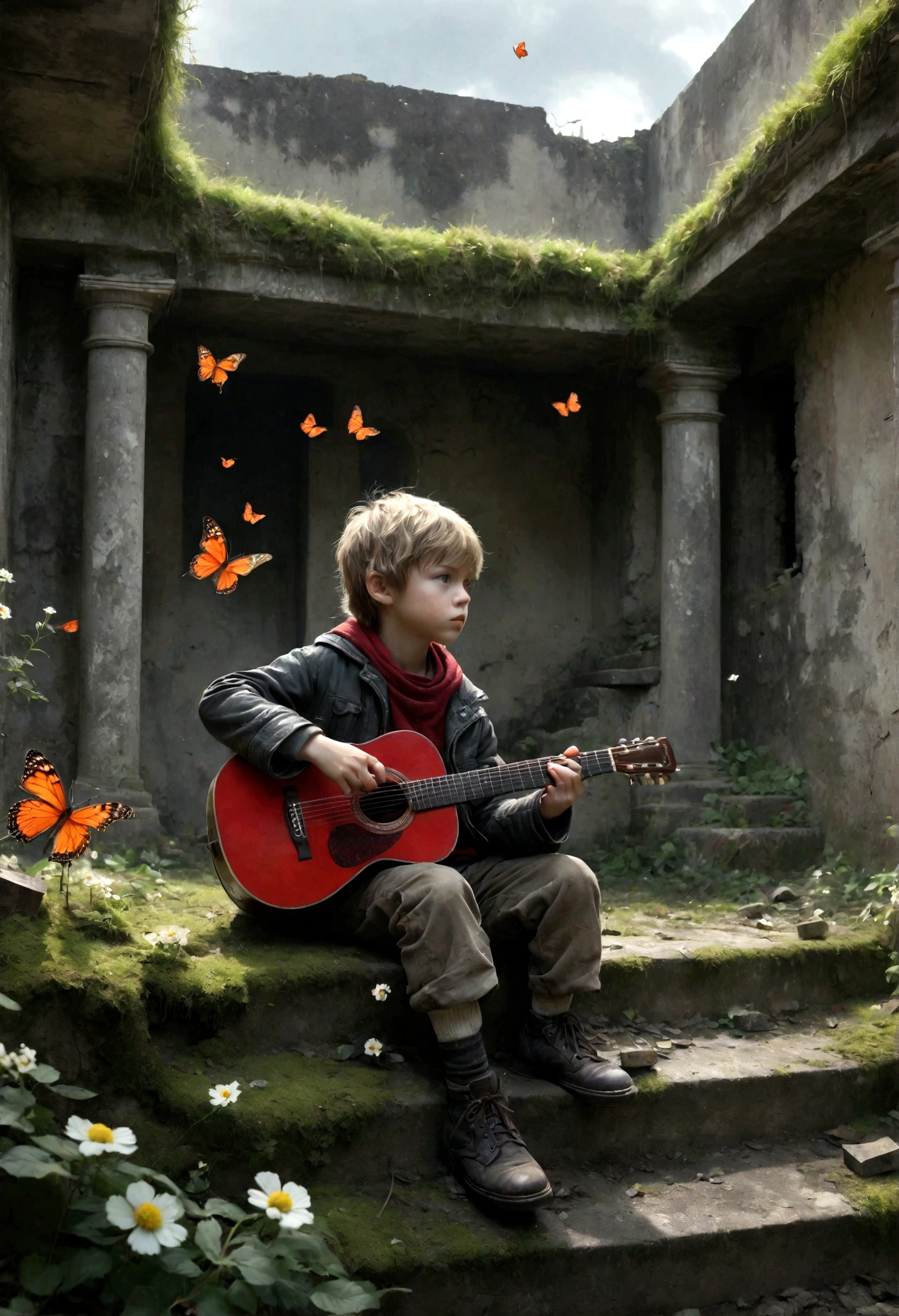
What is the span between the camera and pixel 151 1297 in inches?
73.2

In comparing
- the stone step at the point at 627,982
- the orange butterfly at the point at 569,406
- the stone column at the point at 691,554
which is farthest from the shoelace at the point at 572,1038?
the orange butterfly at the point at 569,406

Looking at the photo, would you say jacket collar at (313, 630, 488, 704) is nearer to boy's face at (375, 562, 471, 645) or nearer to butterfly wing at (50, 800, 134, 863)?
boy's face at (375, 562, 471, 645)

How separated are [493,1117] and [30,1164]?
102cm

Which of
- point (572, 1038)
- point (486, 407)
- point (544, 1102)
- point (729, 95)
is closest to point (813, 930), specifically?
point (572, 1038)

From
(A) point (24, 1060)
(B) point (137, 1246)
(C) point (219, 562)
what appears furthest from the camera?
(C) point (219, 562)

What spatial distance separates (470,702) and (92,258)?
3.52 metres

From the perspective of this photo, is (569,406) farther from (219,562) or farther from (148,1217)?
(148,1217)

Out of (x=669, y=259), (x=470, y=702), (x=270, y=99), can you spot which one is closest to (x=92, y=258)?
(x=270, y=99)

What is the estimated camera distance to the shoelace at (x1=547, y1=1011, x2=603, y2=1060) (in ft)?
→ 9.15

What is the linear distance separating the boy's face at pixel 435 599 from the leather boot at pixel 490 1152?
114 centimetres

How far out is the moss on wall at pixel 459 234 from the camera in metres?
4.74

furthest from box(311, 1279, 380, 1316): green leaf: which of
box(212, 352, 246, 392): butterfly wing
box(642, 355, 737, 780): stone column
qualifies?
box(212, 352, 246, 392): butterfly wing

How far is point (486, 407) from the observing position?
764 cm

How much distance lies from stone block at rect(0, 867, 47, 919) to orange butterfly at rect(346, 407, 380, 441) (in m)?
3.86
